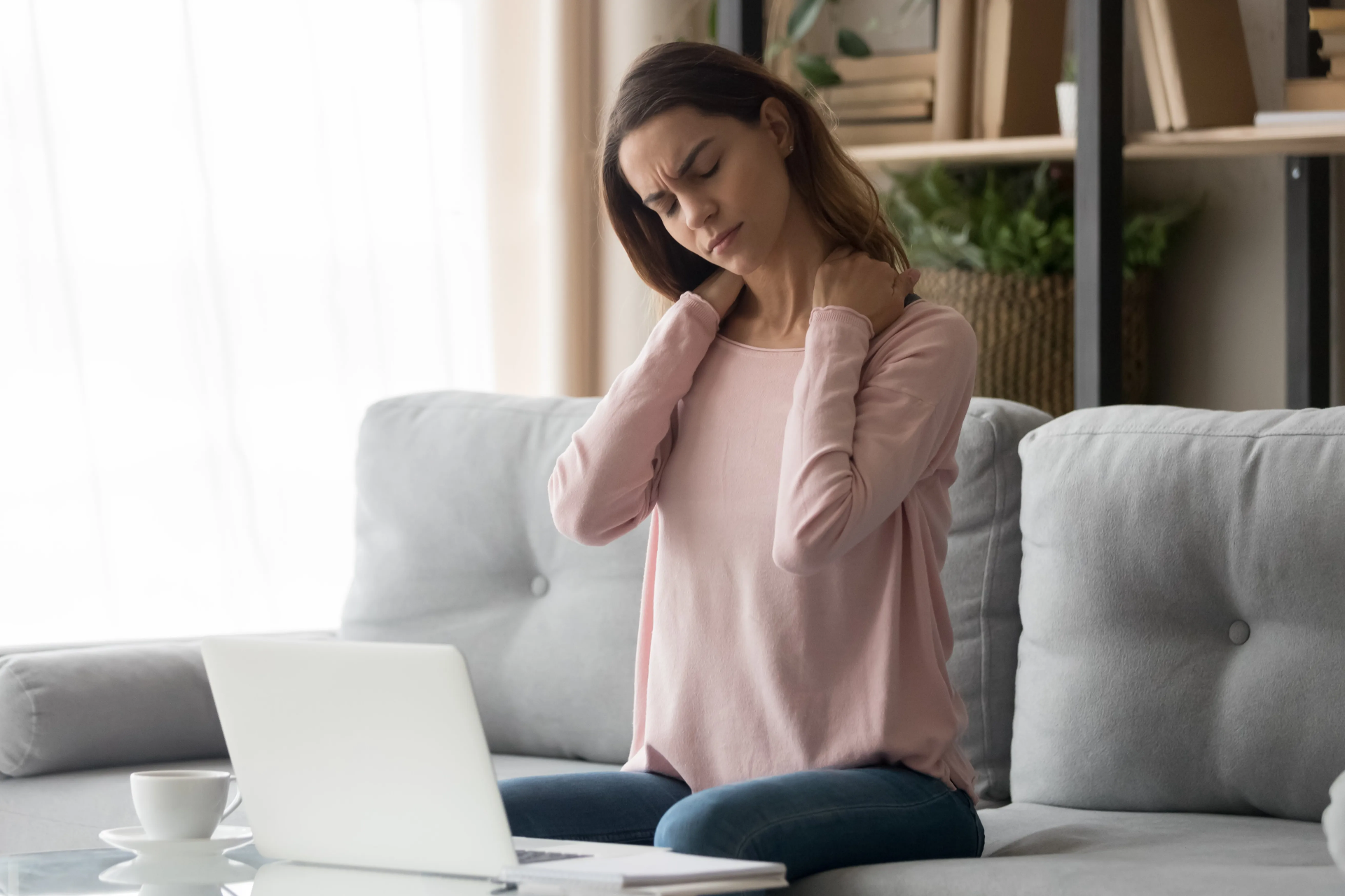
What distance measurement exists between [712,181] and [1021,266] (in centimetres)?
132

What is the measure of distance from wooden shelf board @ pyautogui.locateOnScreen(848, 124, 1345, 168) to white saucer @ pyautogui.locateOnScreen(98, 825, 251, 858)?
1462mm

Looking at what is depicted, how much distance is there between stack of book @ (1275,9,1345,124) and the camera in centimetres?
211

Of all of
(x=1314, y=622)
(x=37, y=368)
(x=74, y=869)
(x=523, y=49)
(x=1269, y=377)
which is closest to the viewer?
(x=74, y=869)

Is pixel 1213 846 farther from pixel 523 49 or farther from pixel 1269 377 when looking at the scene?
pixel 523 49

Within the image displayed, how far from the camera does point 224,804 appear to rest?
48.9 inches

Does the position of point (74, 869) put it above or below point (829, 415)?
below

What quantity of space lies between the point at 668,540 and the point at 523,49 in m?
1.68

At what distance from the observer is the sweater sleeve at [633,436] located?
143 centimetres

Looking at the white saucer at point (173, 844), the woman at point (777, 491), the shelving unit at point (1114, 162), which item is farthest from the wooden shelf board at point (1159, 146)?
the white saucer at point (173, 844)

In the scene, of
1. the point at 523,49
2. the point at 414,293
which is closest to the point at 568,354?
the point at 414,293

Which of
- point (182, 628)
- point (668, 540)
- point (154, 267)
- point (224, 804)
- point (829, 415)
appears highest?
point (154, 267)

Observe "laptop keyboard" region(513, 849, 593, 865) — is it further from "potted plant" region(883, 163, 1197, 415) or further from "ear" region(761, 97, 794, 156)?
"potted plant" region(883, 163, 1197, 415)

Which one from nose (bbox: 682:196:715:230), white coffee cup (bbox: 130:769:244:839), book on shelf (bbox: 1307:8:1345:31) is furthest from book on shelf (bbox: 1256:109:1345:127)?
white coffee cup (bbox: 130:769:244:839)

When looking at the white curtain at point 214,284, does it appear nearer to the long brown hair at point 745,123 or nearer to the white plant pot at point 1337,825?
the long brown hair at point 745,123
